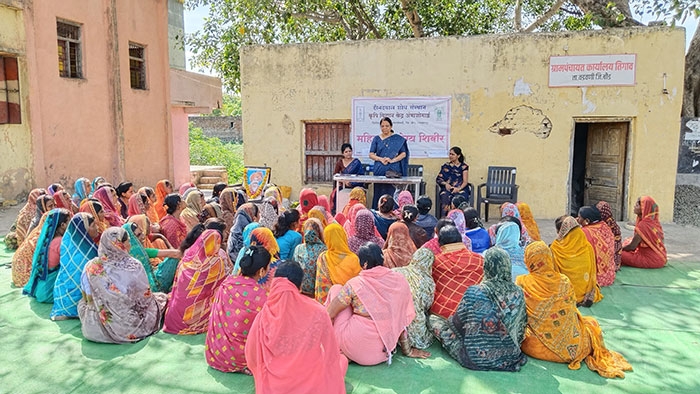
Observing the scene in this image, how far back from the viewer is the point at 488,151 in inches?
354

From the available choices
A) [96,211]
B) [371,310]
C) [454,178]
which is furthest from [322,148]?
[371,310]

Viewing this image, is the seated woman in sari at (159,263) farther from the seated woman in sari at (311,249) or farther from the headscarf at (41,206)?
the headscarf at (41,206)

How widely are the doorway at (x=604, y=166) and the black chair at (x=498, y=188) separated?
3.88 feet

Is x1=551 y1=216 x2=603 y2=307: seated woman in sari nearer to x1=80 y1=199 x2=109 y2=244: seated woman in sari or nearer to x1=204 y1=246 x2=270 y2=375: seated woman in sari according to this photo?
x1=204 y1=246 x2=270 y2=375: seated woman in sari

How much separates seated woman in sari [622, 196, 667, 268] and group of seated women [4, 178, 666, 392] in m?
0.97

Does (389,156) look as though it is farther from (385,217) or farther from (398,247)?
(398,247)

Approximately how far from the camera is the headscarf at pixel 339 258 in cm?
382

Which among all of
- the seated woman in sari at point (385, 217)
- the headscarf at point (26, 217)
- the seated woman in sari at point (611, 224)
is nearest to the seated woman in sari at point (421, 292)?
the seated woman in sari at point (385, 217)

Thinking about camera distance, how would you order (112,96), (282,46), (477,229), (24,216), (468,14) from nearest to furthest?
(477,229), (24,216), (282,46), (112,96), (468,14)

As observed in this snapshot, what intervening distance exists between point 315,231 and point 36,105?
8.10 meters

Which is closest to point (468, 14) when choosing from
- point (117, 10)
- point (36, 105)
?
point (117, 10)

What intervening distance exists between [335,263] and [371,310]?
64cm

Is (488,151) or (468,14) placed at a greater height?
(468,14)

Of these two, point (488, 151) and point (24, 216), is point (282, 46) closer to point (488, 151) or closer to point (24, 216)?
point (488, 151)
